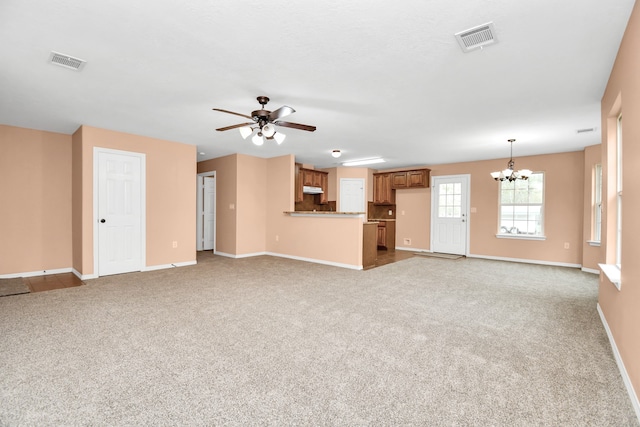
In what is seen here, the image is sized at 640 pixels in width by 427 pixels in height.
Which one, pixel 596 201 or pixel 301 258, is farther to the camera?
pixel 301 258

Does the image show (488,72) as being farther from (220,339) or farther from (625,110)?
(220,339)

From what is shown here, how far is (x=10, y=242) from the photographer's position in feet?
15.8

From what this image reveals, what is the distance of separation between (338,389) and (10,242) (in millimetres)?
5847

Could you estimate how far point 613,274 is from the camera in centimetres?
255

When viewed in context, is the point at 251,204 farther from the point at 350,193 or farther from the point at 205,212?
the point at 350,193

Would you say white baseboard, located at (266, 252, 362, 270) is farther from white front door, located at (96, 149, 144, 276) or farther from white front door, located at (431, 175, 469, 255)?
white front door, located at (431, 175, 469, 255)

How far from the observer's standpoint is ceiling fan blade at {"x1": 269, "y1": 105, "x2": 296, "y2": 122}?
311 centimetres

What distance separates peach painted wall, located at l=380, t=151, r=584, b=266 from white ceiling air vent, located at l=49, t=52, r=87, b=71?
7.59 m

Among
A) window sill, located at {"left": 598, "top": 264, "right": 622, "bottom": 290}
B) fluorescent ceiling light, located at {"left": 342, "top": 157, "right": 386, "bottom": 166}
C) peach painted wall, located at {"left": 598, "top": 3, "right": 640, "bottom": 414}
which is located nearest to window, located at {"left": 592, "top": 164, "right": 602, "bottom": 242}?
window sill, located at {"left": 598, "top": 264, "right": 622, "bottom": 290}

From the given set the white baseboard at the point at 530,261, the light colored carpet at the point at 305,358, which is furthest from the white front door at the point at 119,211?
the white baseboard at the point at 530,261

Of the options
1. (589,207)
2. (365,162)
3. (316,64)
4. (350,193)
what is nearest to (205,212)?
(350,193)

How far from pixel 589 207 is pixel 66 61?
26.5ft

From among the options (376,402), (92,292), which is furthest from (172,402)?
(92,292)

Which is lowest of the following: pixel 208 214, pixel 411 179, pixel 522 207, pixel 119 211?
pixel 208 214
